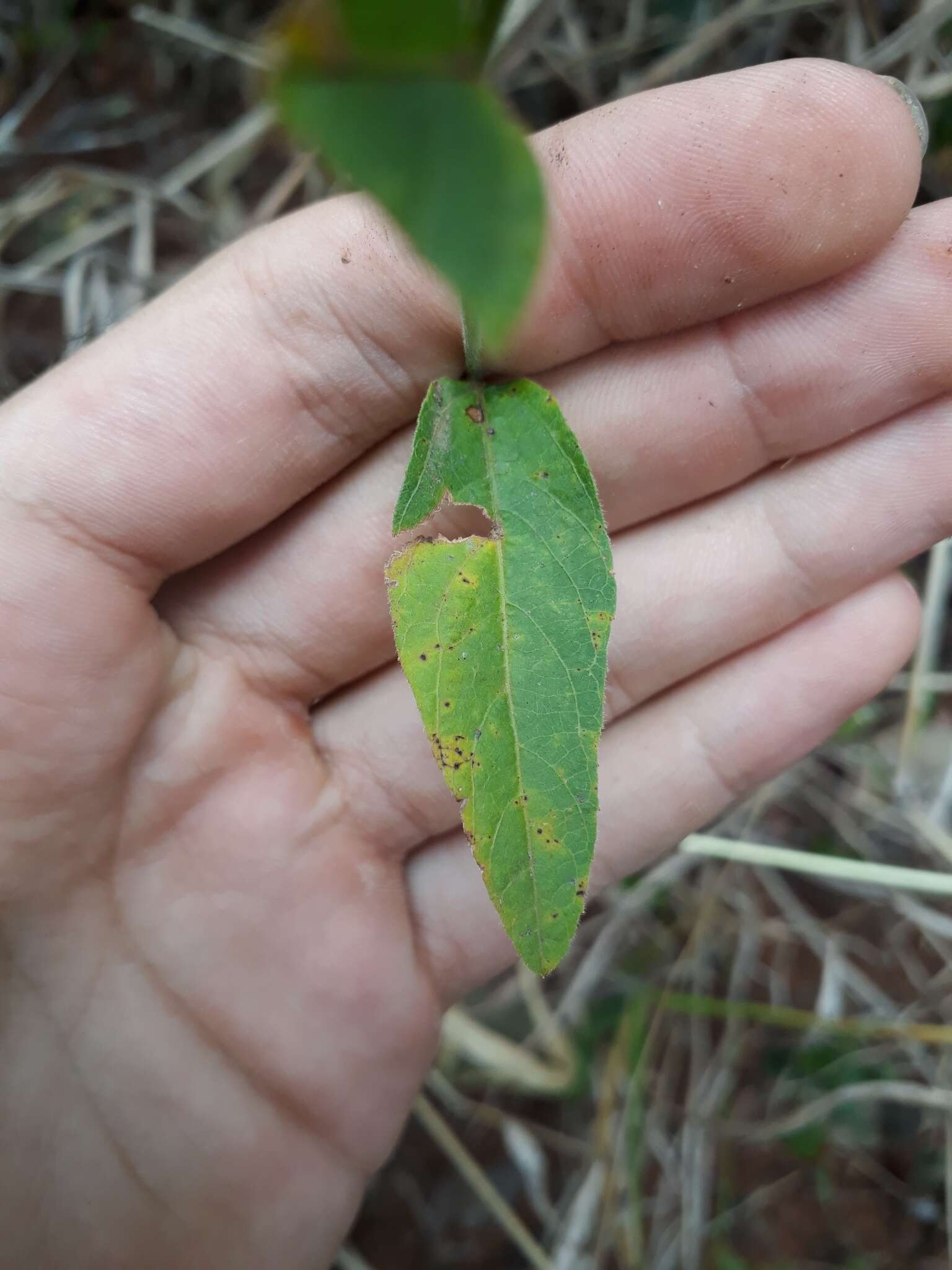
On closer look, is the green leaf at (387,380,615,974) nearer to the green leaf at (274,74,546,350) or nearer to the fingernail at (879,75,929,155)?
the fingernail at (879,75,929,155)

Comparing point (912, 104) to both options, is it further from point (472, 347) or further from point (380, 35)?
point (380, 35)

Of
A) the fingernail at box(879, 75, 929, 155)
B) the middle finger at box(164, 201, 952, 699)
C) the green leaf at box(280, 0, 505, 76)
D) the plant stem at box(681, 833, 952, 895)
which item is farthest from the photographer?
the plant stem at box(681, 833, 952, 895)

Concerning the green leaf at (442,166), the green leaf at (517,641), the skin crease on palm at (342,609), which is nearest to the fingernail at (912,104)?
the skin crease on palm at (342,609)

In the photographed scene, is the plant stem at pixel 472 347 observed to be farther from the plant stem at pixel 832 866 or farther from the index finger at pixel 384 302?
the plant stem at pixel 832 866

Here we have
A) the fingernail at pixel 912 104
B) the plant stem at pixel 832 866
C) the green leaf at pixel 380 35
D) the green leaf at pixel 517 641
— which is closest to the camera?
the green leaf at pixel 380 35

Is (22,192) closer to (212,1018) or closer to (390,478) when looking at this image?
(390,478)

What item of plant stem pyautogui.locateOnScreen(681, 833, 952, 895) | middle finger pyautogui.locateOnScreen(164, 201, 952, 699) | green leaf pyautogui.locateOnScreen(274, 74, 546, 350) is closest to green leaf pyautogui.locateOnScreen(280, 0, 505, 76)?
green leaf pyautogui.locateOnScreen(274, 74, 546, 350)
